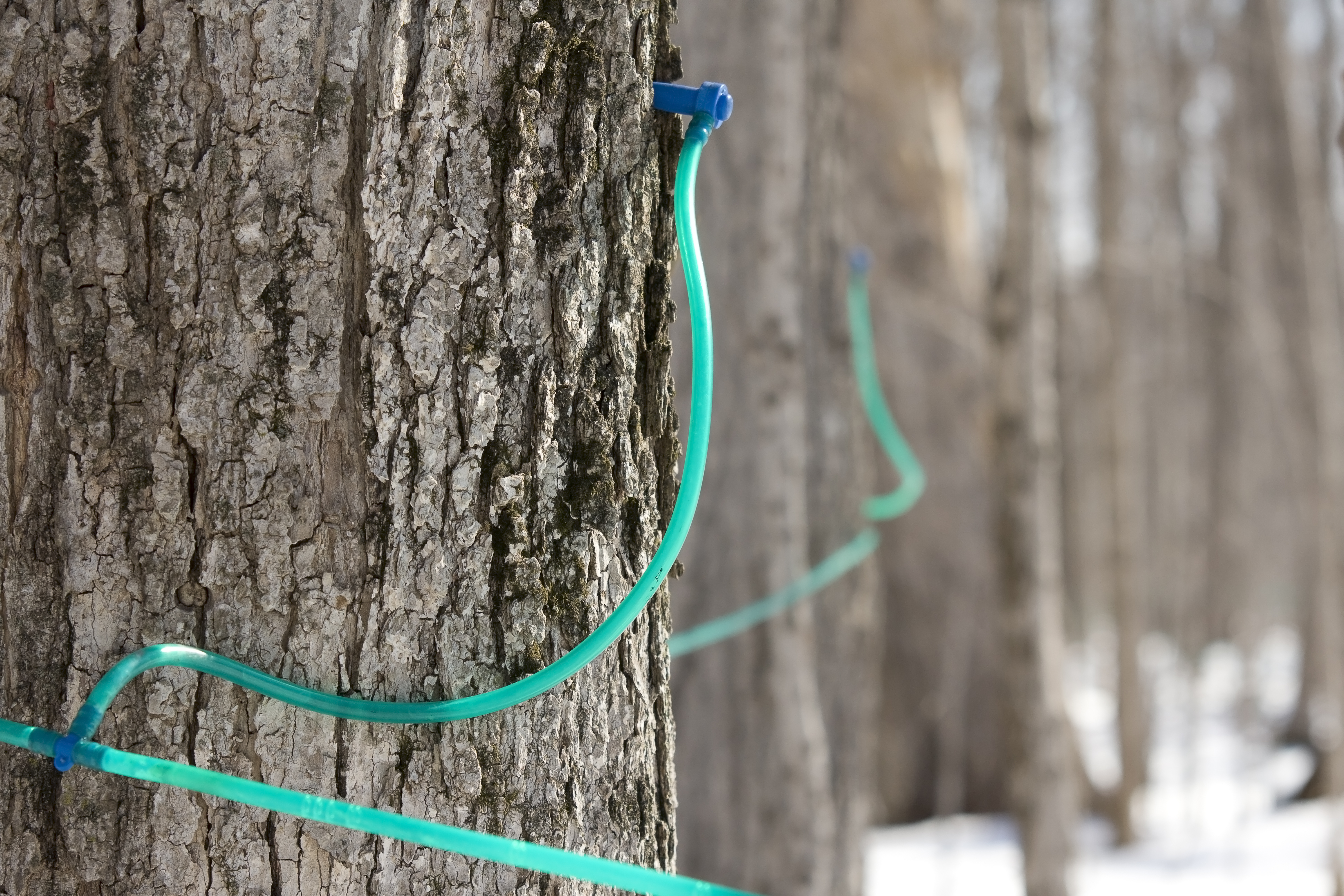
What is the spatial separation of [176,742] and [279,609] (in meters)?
0.13

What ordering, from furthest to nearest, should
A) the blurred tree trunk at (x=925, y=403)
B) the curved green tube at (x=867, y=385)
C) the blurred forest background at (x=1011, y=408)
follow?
the blurred tree trunk at (x=925, y=403)
the curved green tube at (x=867, y=385)
the blurred forest background at (x=1011, y=408)

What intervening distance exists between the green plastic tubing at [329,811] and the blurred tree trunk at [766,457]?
1.92m

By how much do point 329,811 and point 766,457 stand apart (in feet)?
6.74

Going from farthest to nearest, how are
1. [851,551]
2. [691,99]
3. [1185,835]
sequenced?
[1185,835] < [851,551] < [691,99]

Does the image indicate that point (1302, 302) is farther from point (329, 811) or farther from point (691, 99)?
point (329, 811)

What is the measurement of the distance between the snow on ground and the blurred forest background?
153 mm

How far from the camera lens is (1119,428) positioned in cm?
588

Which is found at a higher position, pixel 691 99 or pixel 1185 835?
pixel 691 99

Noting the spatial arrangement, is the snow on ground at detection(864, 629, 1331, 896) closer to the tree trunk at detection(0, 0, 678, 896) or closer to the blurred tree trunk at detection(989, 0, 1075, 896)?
the blurred tree trunk at detection(989, 0, 1075, 896)

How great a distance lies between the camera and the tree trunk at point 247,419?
852mm

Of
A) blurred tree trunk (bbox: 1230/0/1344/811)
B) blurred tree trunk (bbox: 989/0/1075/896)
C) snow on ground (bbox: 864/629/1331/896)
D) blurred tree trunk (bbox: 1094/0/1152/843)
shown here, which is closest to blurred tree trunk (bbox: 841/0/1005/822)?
snow on ground (bbox: 864/629/1331/896)

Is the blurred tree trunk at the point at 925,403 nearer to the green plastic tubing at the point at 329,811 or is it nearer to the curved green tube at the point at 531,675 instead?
the curved green tube at the point at 531,675

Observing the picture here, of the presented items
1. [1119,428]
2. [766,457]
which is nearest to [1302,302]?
[1119,428]

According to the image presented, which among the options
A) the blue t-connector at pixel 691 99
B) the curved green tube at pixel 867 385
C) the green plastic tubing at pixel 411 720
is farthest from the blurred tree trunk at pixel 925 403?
the green plastic tubing at pixel 411 720
